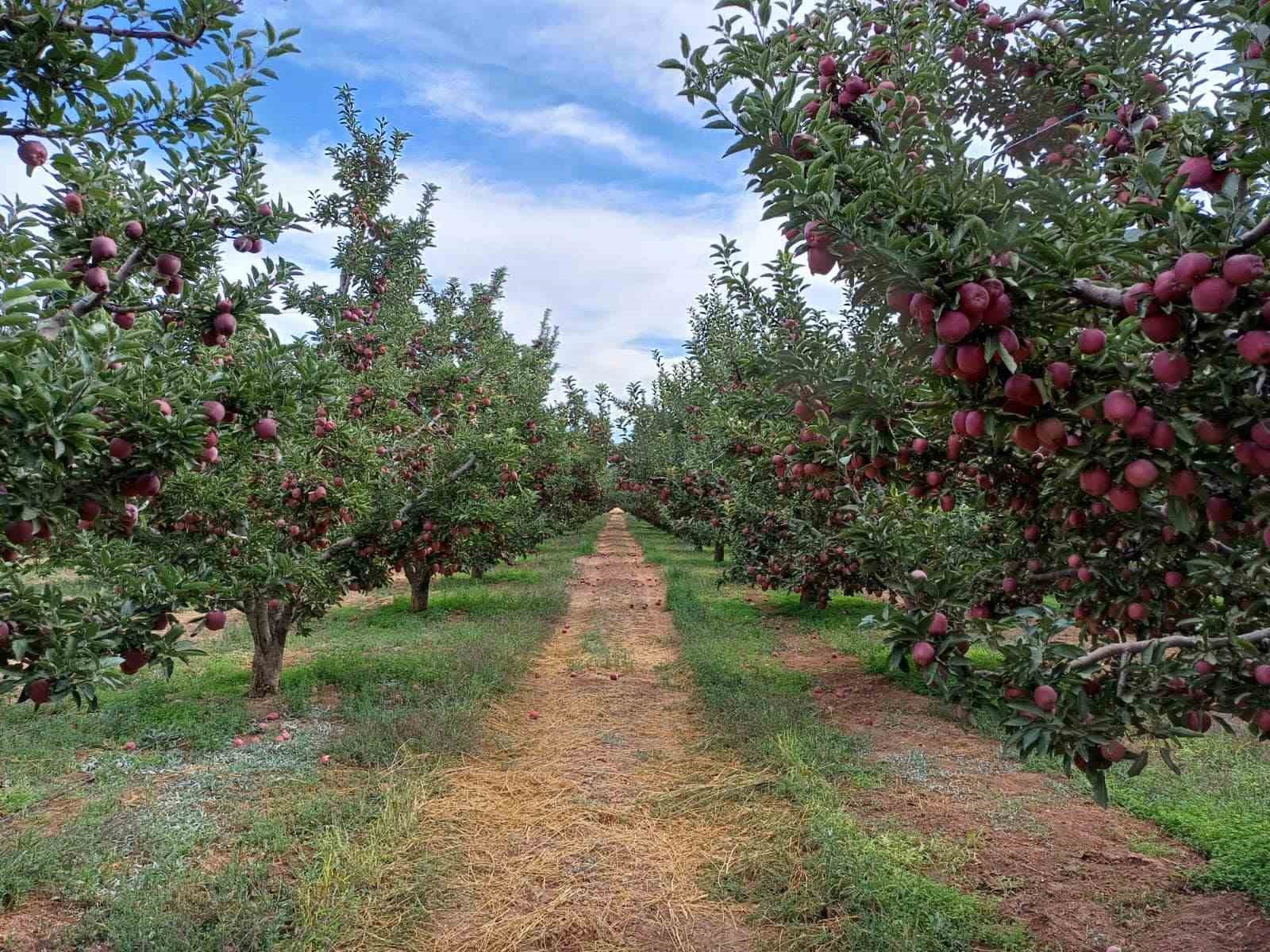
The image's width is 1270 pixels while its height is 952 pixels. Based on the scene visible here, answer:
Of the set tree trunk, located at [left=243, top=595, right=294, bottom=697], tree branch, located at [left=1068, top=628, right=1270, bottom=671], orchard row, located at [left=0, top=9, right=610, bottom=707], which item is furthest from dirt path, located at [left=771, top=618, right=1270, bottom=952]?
tree trunk, located at [left=243, top=595, right=294, bottom=697]

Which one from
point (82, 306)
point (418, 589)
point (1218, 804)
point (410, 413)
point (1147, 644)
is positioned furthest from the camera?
point (418, 589)

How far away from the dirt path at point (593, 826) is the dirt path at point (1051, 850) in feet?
4.06

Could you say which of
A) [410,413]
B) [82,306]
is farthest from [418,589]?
[82,306]

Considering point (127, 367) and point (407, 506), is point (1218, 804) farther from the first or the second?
point (407, 506)

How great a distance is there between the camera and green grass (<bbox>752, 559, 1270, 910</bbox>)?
419 centimetres

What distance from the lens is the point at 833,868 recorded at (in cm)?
409

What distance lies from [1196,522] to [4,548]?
405 cm

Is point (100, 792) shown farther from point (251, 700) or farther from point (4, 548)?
point (4, 548)

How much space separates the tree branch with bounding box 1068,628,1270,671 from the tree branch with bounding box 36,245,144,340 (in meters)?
3.61

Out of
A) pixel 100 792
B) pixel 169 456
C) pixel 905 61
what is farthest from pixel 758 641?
pixel 169 456

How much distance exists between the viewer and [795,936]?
366 centimetres

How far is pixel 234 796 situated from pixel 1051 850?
5.42 m

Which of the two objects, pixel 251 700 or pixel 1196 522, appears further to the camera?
pixel 251 700

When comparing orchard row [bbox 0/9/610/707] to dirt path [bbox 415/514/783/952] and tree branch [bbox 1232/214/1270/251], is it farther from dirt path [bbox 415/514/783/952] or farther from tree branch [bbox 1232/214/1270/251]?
tree branch [bbox 1232/214/1270/251]
